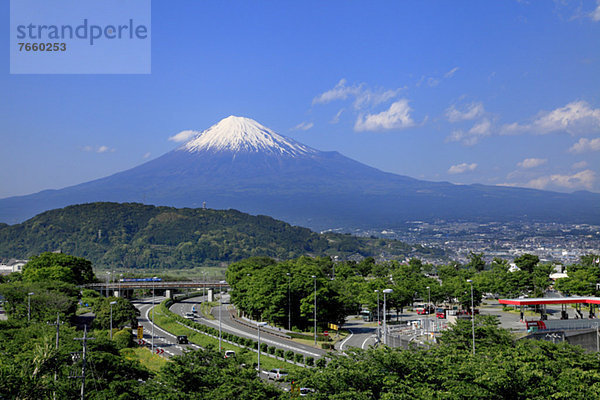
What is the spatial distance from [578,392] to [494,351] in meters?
9.73

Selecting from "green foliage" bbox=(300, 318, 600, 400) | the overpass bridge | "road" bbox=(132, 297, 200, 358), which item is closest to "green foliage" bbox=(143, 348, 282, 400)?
"green foliage" bbox=(300, 318, 600, 400)

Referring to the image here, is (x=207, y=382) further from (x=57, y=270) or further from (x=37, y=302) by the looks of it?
(x=57, y=270)

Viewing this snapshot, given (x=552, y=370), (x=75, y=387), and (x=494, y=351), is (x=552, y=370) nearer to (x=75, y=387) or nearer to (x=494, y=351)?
(x=494, y=351)

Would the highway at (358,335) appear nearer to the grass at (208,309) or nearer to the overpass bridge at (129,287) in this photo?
the grass at (208,309)

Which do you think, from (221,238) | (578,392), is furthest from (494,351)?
(221,238)

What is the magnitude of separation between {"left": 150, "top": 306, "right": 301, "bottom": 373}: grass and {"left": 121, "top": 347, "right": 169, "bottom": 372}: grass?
3.61 metres

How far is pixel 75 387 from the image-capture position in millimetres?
24984

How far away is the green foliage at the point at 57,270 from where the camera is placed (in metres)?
76.6

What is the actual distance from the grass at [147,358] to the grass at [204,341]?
11.8 ft

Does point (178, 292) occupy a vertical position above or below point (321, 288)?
below

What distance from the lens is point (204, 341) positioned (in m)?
52.0

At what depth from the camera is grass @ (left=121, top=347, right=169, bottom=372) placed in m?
38.5

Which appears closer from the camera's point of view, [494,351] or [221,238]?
[494,351]

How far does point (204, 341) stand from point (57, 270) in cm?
3582
